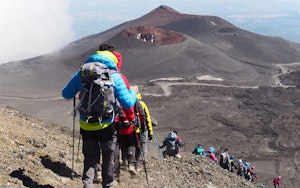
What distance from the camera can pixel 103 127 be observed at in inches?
183

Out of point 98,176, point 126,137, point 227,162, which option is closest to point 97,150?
point 98,176

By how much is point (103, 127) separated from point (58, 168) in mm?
2119

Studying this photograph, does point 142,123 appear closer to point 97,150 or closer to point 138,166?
point 138,166

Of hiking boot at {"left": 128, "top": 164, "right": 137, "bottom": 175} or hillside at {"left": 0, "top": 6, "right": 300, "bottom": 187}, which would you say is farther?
hillside at {"left": 0, "top": 6, "right": 300, "bottom": 187}

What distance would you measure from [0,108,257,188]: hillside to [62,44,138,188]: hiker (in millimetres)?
980

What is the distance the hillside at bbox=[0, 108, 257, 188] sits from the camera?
5.54 m

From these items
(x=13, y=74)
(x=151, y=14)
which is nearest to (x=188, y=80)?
(x=13, y=74)

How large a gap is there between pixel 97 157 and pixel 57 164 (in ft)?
6.15

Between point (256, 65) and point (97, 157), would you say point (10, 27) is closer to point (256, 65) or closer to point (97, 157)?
point (256, 65)

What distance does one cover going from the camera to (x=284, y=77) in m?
50.1

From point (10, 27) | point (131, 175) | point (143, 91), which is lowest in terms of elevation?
point (10, 27)

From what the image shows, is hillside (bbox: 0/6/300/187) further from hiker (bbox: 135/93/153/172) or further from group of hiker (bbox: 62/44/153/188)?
group of hiker (bbox: 62/44/153/188)

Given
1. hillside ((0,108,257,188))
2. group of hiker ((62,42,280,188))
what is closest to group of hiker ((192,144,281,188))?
hillside ((0,108,257,188))

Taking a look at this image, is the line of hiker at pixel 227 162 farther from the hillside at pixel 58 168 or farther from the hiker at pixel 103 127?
the hiker at pixel 103 127
